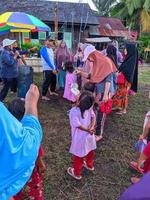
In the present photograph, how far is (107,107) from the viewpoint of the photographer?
13.7 feet

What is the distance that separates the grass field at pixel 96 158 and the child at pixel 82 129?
229mm

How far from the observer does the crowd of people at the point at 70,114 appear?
1147mm

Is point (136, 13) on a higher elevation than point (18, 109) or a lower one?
higher

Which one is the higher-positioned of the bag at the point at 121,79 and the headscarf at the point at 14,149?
the headscarf at the point at 14,149

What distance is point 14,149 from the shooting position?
111 centimetres

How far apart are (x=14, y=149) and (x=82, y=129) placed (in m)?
2.01

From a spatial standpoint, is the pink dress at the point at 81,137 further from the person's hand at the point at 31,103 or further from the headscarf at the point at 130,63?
the headscarf at the point at 130,63

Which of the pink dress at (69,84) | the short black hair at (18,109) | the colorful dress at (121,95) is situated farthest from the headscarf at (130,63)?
the short black hair at (18,109)

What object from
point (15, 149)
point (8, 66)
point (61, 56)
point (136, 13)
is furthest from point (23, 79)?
point (136, 13)

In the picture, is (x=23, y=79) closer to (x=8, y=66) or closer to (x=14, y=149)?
(x=8, y=66)

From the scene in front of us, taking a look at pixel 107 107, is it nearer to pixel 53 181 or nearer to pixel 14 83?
pixel 53 181

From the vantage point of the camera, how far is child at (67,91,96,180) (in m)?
3.05

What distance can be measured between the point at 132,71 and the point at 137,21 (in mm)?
19372

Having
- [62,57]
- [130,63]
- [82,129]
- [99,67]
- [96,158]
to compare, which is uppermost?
[99,67]
